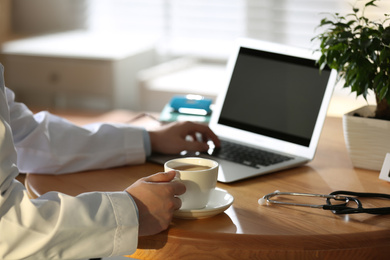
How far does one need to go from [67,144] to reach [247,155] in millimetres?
406

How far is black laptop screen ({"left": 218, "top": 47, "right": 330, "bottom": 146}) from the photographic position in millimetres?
1364

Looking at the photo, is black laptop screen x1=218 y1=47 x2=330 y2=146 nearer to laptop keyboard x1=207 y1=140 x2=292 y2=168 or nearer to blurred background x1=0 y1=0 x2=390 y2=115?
laptop keyboard x1=207 y1=140 x2=292 y2=168

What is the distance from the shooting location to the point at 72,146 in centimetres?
129

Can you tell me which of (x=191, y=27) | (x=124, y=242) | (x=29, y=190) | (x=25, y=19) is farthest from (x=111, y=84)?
(x=124, y=242)

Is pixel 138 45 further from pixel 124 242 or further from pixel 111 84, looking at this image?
pixel 124 242

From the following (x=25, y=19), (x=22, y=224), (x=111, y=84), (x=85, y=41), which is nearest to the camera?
(x=22, y=224)

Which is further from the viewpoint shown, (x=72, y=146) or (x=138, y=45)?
(x=138, y=45)

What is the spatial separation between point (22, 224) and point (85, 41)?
8.23 feet

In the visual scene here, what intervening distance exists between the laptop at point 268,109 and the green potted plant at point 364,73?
0.09m

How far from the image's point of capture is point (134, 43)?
335 centimetres

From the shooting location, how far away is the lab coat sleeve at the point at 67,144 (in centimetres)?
126

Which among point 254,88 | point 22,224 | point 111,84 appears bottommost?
point 111,84

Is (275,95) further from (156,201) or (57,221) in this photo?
(57,221)

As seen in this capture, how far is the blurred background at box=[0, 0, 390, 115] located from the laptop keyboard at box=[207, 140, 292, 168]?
1382 millimetres
